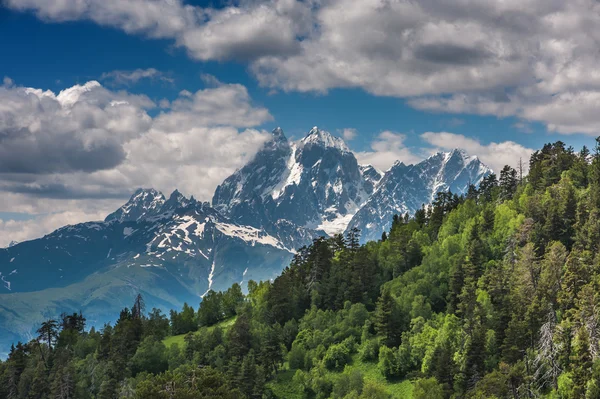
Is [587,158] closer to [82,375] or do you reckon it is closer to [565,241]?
[565,241]

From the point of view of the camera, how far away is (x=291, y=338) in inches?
6033

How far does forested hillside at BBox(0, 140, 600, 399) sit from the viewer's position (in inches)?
3821

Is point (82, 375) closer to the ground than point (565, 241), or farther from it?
closer to the ground

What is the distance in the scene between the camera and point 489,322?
4518 inches

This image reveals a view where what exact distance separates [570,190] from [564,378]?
2389 inches

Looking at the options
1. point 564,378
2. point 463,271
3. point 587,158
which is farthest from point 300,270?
point 564,378

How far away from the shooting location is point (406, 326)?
13538 centimetres

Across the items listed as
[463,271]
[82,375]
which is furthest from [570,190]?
[82,375]

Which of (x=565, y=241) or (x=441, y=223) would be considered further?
(x=441, y=223)

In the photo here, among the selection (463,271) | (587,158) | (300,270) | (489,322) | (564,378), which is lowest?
(564,378)

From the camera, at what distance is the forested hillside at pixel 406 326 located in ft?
318

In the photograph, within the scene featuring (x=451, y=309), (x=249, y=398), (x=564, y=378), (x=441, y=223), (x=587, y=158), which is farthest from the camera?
(x=441, y=223)

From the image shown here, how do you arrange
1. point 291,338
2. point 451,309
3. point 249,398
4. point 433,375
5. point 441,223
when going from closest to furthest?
point 433,375 < point 249,398 < point 451,309 < point 291,338 < point 441,223

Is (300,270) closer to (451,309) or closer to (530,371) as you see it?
(451,309)
